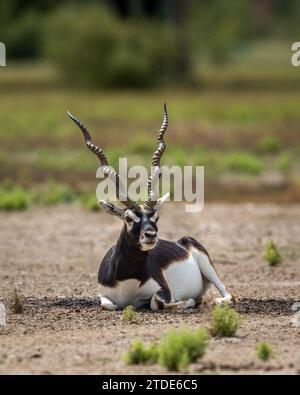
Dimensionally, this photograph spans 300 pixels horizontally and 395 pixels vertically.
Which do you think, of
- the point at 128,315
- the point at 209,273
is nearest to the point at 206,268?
the point at 209,273

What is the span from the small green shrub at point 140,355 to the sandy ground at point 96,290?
5 cm

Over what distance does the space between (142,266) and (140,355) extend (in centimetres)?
213

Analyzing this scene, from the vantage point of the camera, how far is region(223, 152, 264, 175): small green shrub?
23.1 metres

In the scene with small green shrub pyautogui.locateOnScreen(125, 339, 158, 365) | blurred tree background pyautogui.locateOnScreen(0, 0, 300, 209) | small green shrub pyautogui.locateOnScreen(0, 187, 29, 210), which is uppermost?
blurred tree background pyautogui.locateOnScreen(0, 0, 300, 209)

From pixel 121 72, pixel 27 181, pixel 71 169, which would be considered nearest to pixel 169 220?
pixel 27 181

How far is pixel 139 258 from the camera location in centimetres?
1082

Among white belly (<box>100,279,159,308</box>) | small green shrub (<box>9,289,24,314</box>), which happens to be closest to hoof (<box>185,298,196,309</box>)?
white belly (<box>100,279,159,308</box>)

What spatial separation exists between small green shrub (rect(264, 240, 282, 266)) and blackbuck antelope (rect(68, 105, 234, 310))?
8.90 ft

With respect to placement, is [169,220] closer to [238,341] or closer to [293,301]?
[293,301]

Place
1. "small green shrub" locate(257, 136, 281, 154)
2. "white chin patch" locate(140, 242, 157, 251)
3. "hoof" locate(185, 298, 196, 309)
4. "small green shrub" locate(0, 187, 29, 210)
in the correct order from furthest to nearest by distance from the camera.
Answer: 1. "small green shrub" locate(257, 136, 281, 154)
2. "small green shrub" locate(0, 187, 29, 210)
3. "hoof" locate(185, 298, 196, 309)
4. "white chin patch" locate(140, 242, 157, 251)

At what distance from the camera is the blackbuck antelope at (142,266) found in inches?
419

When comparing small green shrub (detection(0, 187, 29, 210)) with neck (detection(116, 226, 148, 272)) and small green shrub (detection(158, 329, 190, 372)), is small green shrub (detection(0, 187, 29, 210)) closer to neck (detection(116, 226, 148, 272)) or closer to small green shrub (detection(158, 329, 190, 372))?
neck (detection(116, 226, 148, 272))

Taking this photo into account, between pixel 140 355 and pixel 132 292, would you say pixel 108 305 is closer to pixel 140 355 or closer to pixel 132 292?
pixel 132 292
